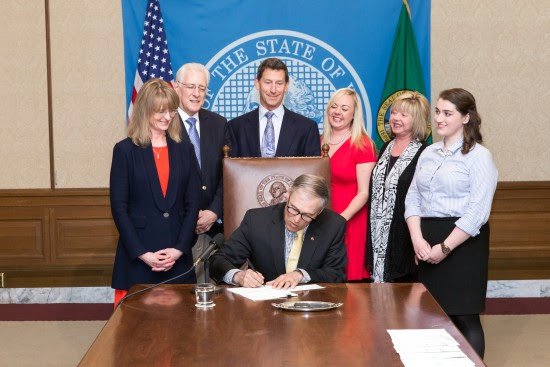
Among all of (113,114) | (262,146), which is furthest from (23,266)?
(262,146)

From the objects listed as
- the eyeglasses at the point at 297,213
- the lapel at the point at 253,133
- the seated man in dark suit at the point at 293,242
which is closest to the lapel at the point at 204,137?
the lapel at the point at 253,133

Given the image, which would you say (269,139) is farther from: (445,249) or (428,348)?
(428,348)

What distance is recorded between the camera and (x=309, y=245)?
394 cm

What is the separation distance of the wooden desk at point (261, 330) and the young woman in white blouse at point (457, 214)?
0.78m

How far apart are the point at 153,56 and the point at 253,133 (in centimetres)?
171

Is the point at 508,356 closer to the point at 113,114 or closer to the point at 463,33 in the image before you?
the point at 463,33

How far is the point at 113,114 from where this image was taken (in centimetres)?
675

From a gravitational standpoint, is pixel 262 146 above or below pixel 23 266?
above

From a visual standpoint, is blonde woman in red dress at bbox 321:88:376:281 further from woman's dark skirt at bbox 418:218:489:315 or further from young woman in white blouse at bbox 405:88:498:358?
woman's dark skirt at bbox 418:218:489:315

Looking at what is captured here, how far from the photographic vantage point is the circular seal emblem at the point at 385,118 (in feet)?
20.7

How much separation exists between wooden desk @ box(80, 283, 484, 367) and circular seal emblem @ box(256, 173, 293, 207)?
0.98m

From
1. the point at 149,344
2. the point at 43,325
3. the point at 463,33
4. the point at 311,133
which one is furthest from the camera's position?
the point at 463,33

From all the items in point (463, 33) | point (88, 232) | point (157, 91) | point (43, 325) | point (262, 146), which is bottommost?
point (43, 325)

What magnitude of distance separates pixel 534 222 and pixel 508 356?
1942 mm
